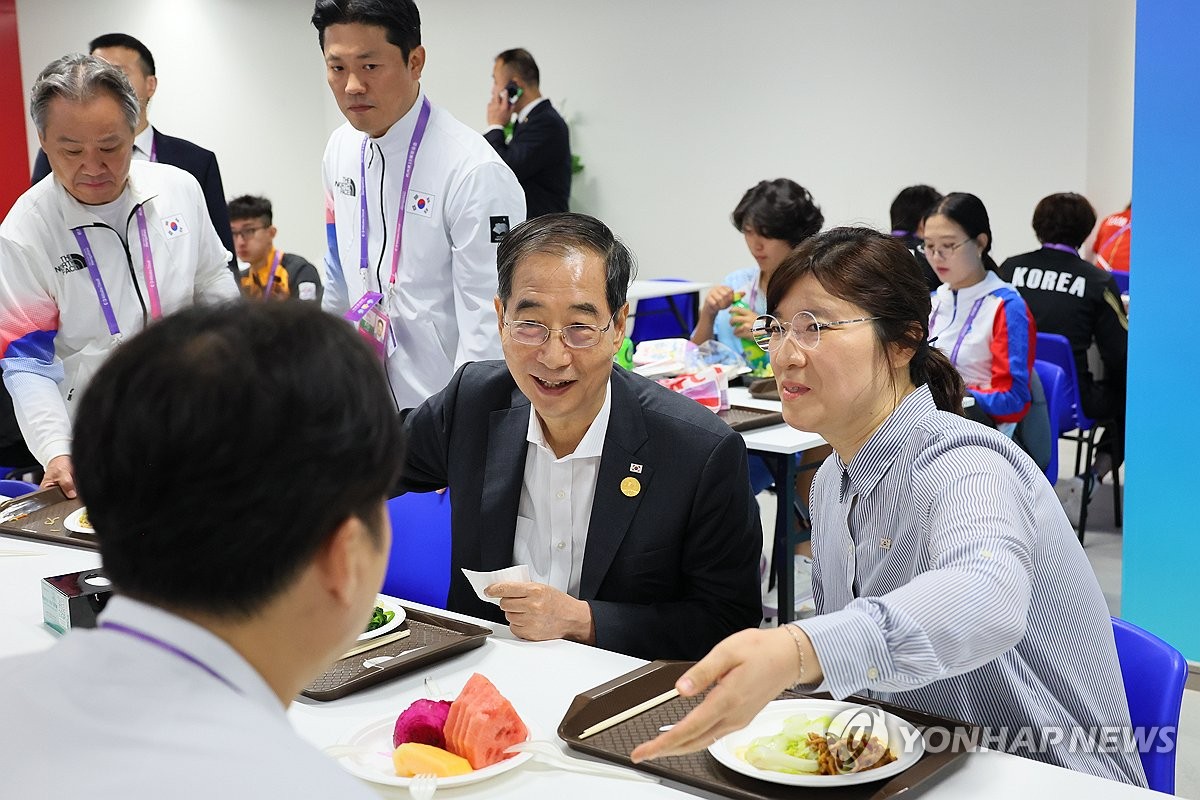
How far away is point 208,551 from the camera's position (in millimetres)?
791

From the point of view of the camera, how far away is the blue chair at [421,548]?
7.85 ft

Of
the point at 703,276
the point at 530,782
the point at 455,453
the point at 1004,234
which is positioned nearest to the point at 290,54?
the point at 703,276

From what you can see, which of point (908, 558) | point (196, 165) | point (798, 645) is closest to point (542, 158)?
point (196, 165)

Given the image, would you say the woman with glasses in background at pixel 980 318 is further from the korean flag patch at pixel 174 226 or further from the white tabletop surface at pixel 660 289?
the korean flag patch at pixel 174 226

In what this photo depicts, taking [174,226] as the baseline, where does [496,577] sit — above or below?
below

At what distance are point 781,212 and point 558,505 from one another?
96.5 inches

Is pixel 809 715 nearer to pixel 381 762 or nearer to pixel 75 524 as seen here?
pixel 381 762

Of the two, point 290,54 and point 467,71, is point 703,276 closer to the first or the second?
point 467,71

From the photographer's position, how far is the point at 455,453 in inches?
90.1

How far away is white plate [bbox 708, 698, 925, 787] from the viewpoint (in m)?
1.37

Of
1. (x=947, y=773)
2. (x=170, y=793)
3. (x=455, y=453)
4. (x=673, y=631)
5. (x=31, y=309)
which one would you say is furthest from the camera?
(x=31, y=309)

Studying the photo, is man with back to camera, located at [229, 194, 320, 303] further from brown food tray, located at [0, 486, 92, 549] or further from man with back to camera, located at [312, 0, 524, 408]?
brown food tray, located at [0, 486, 92, 549]

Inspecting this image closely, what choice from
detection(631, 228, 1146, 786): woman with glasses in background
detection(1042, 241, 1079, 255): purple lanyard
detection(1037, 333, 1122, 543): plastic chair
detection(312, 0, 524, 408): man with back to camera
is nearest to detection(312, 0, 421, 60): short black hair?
detection(312, 0, 524, 408): man with back to camera

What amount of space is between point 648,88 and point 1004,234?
9.91 feet
